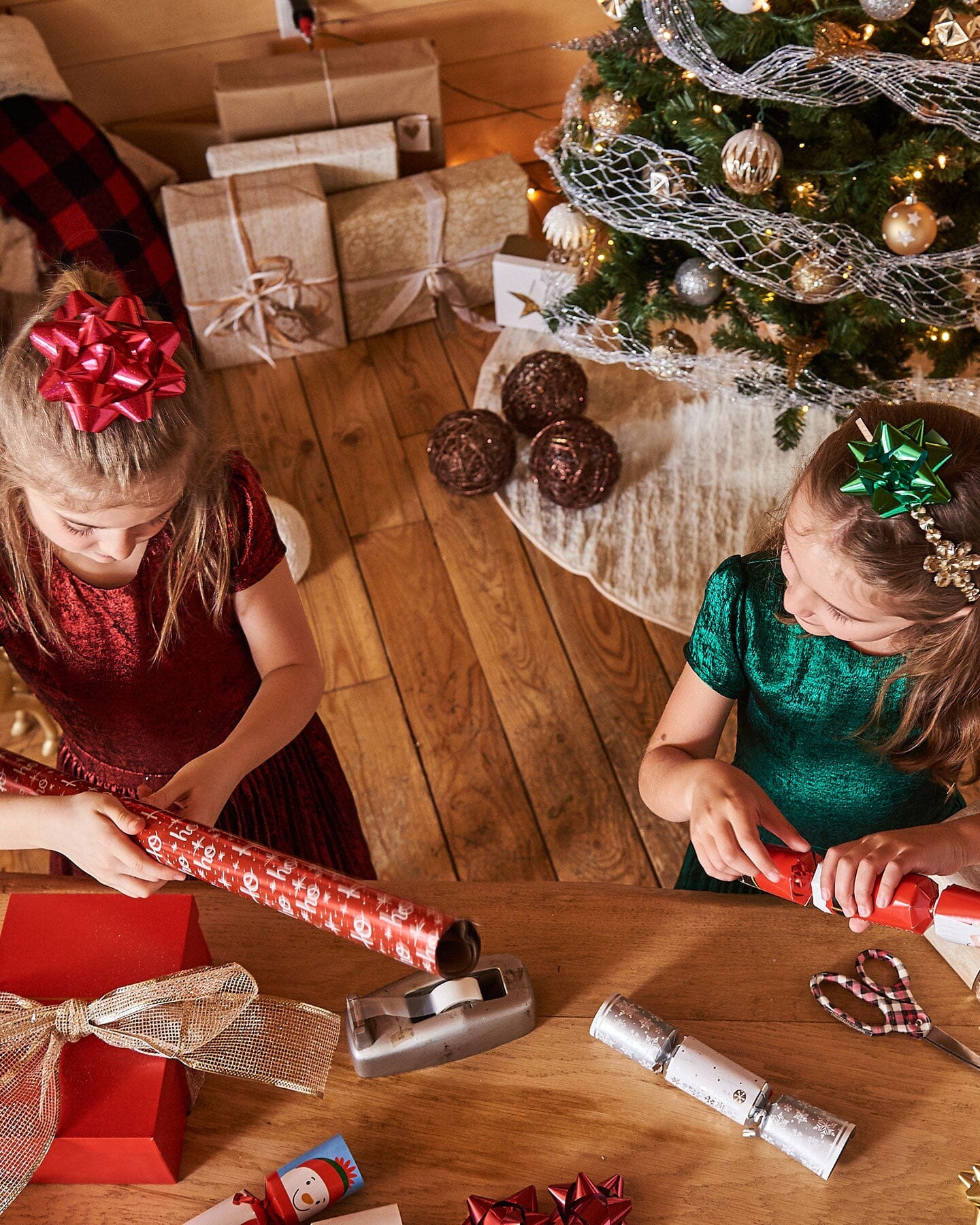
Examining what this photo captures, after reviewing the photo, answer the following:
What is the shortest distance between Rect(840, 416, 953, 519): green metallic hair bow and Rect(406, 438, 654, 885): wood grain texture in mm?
1022

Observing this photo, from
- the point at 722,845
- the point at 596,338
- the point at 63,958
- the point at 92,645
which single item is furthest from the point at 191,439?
the point at 596,338

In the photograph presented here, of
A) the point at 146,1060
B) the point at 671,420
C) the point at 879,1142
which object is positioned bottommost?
the point at 671,420

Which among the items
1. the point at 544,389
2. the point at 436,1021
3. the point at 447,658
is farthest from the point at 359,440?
the point at 436,1021

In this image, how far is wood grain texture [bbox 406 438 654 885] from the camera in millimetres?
1841

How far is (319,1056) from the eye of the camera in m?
0.90

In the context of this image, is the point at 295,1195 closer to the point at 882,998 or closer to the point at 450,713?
the point at 882,998

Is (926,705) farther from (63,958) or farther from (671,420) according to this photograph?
(671,420)

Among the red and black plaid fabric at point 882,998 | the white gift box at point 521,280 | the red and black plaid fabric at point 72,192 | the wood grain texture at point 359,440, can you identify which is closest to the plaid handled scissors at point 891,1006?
the red and black plaid fabric at point 882,998

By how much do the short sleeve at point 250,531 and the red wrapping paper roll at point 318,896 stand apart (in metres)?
0.41

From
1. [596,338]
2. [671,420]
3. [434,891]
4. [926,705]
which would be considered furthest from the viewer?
[671,420]

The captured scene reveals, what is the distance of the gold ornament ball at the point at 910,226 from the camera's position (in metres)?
1.49

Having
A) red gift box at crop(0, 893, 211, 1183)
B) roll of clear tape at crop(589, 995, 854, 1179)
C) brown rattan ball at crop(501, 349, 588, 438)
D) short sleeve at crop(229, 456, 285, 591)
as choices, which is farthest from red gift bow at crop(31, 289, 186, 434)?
brown rattan ball at crop(501, 349, 588, 438)

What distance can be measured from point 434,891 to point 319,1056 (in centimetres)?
18

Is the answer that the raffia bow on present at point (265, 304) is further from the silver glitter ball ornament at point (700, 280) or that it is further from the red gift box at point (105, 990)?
the red gift box at point (105, 990)
